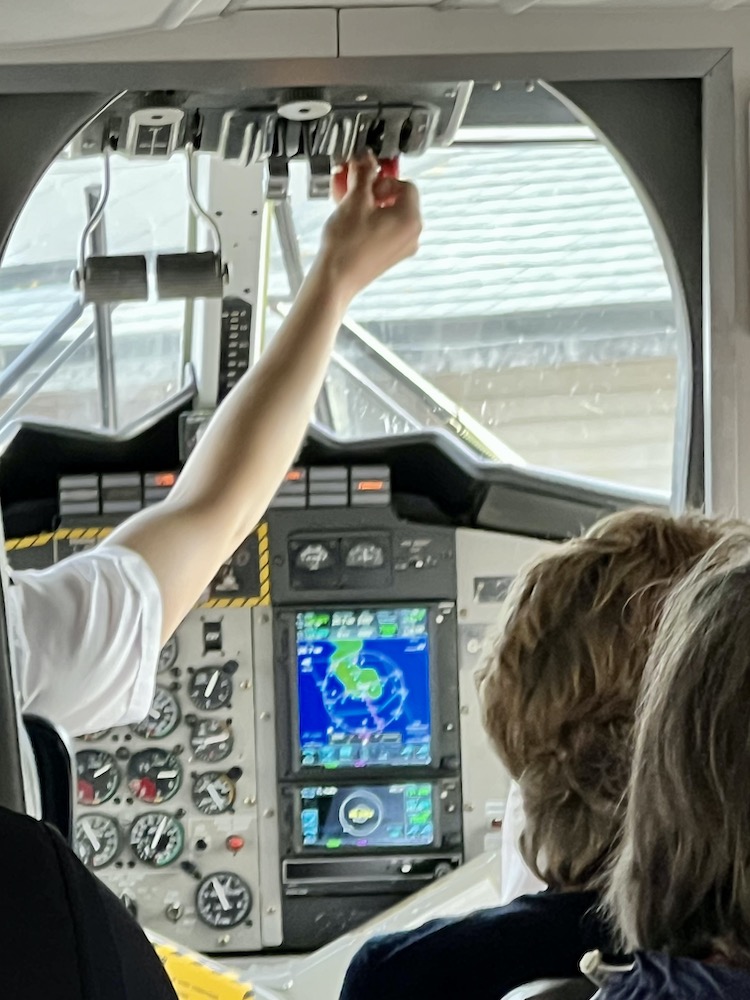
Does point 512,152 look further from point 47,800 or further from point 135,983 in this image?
point 135,983

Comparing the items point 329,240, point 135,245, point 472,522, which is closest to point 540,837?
point 329,240

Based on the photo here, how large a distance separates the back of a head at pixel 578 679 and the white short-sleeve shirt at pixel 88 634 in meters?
0.46

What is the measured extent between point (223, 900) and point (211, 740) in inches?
26.1

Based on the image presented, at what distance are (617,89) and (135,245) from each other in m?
2.83

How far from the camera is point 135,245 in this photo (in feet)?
15.8

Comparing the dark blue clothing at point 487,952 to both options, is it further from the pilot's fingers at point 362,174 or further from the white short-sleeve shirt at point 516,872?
the pilot's fingers at point 362,174

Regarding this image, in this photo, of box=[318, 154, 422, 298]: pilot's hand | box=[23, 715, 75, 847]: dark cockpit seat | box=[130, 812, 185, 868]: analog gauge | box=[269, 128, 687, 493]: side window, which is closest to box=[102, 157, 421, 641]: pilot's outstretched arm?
box=[318, 154, 422, 298]: pilot's hand

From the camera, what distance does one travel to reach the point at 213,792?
18.7 feet

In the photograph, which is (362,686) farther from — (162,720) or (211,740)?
(162,720)

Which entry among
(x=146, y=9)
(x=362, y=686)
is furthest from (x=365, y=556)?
(x=146, y=9)

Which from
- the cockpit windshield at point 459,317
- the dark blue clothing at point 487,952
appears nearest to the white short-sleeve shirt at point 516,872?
the dark blue clothing at point 487,952

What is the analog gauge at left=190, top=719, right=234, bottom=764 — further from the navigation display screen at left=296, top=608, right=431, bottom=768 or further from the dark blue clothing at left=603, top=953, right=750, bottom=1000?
the dark blue clothing at left=603, top=953, right=750, bottom=1000

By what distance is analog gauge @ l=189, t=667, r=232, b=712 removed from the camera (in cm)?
565

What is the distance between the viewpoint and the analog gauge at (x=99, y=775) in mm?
5676
